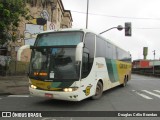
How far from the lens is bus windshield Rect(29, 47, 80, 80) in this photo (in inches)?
448

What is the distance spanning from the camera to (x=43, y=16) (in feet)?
120

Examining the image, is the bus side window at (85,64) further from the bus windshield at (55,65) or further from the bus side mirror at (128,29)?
the bus side mirror at (128,29)

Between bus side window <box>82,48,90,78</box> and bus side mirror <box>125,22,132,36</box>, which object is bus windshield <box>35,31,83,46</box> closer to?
bus side window <box>82,48,90,78</box>

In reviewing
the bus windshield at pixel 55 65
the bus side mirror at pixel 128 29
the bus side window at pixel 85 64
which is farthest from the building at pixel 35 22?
the bus windshield at pixel 55 65

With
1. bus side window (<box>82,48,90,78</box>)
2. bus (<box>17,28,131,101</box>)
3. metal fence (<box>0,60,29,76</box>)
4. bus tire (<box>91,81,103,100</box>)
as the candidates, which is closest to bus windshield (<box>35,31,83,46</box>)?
bus (<box>17,28,131,101</box>)

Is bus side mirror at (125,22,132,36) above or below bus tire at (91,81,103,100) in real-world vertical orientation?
above

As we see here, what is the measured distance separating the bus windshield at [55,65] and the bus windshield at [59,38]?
0.38 m

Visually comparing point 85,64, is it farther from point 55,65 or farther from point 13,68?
point 13,68

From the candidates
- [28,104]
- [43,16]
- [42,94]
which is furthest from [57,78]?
[43,16]

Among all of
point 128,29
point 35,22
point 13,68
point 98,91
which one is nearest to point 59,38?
point 98,91

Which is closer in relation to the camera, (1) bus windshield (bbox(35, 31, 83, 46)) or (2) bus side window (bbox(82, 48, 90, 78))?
(2) bus side window (bbox(82, 48, 90, 78))

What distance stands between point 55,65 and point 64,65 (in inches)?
14.8

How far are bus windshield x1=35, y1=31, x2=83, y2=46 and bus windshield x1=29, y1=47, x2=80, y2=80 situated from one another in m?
0.38

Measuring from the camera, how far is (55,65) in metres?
11.6
